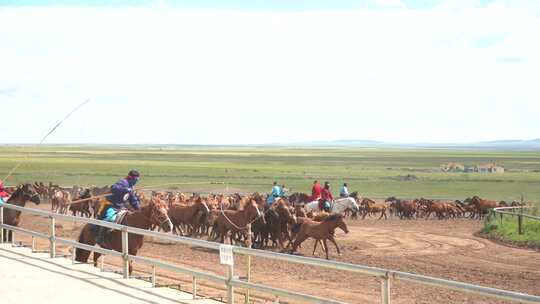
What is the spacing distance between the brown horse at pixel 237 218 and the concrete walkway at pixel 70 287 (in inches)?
464

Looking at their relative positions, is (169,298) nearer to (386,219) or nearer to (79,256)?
(79,256)

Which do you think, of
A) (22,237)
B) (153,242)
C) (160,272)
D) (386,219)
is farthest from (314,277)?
(386,219)

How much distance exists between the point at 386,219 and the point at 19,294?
32023mm

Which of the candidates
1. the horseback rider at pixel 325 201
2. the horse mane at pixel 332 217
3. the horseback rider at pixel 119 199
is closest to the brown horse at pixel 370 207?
the horseback rider at pixel 325 201

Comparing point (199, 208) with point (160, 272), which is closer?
point (160, 272)

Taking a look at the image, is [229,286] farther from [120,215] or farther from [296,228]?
[296,228]

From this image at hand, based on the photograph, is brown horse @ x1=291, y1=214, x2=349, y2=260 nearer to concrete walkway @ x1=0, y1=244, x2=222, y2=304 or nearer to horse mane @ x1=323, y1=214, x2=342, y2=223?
horse mane @ x1=323, y1=214, x2=342, y2=223

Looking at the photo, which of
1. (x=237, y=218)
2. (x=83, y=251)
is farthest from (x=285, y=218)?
(x=83, y=251)

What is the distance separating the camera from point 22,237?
24906 millimetres

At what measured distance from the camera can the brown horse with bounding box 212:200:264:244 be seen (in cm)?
2533

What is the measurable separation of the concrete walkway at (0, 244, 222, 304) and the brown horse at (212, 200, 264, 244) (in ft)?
38.7

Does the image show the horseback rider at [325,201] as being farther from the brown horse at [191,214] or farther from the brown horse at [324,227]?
the brown horse at [324,227]

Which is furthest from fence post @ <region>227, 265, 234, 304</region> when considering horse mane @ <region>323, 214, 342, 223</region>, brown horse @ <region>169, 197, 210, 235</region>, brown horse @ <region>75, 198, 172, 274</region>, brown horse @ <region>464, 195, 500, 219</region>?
brown horse @ <region>464, 195, 500, 219</region>

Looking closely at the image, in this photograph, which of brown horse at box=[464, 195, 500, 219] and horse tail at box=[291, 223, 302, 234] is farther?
brown horse at box=[464, 195, 500, 219]
